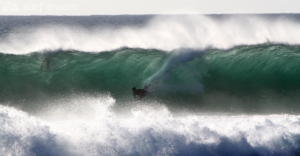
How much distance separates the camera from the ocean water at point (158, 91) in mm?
6391

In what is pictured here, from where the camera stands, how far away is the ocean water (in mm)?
6391

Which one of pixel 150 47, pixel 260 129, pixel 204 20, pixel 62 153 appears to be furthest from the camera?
pixel 204 20

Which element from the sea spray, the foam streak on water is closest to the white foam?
the sea spray

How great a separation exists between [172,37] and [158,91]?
2682 mm

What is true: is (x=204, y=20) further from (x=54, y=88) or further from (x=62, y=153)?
(x=62, y=153)

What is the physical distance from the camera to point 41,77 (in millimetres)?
9352

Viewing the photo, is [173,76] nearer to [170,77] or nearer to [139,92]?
[170,77]

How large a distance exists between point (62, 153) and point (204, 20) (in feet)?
26.3

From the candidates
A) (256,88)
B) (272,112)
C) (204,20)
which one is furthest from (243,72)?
(204,20)

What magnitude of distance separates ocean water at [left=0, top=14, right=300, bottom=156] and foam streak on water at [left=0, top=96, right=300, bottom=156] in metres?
0.02

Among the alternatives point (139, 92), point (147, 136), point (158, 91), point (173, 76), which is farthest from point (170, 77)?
point (147, 136)

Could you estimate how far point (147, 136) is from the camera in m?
6.40

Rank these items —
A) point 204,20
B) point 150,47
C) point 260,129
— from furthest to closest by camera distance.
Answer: point 204,20 < point 150,47 < point 260,129

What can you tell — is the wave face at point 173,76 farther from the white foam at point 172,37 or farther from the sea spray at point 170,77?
the white foam at point 172,37
